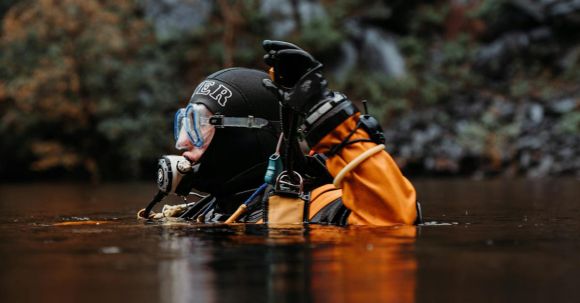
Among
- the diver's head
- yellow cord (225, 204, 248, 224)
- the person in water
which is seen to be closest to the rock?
the person in water

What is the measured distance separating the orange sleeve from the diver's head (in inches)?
39.5

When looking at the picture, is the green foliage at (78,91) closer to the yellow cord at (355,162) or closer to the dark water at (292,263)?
the dark water at (292,263)

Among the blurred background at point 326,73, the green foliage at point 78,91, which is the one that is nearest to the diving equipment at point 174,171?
the blurred background at point 326,73

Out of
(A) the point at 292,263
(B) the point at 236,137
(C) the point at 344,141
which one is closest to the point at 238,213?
(B) the point at 236,137

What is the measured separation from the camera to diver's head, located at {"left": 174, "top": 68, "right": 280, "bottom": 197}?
5.18 m

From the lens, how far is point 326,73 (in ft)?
80.5

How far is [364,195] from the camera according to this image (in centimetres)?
417

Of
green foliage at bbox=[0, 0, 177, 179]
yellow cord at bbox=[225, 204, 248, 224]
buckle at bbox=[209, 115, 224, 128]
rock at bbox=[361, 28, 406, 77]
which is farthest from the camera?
rock at bbox=[361, 28, 406, 77]

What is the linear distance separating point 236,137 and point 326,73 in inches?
767

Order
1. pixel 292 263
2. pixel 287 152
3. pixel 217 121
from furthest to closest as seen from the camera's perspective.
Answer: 1. pixel 217 121
2. pixel 287 152
3. pixel 292 263

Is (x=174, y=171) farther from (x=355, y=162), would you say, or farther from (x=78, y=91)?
(x=78, y=91)

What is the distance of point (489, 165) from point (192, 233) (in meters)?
15.3

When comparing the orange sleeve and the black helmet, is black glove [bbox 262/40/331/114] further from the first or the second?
the black helmet

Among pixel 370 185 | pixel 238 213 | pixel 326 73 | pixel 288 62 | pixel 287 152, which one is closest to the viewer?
pixel 370 185
